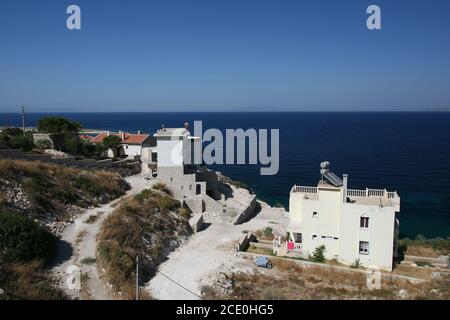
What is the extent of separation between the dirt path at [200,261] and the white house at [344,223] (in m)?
4.86

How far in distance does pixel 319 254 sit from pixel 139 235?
40.7 feet

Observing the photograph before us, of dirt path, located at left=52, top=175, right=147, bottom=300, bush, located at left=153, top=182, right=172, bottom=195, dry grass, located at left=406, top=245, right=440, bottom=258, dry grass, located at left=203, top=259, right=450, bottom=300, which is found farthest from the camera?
bush, located at left=153, top=182, right=172, bottom=195

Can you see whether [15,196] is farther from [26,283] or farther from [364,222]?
[364,222]

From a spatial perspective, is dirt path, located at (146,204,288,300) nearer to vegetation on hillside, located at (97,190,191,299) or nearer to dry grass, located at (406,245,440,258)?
vegetation on hillside, located at (97,190,191,299)

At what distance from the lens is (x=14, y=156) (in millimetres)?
33781

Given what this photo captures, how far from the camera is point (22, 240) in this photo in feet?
61.3

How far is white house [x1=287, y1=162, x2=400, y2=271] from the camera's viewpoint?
2356cm

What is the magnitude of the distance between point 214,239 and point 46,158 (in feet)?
63.1

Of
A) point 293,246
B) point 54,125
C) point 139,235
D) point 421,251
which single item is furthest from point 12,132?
point 421,251

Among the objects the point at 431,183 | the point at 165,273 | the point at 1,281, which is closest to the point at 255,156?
the point at 431,183

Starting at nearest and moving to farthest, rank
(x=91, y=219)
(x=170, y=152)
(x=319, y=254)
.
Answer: (x=319, y=254)
(x=91, y=219)
(x=170, y=152)

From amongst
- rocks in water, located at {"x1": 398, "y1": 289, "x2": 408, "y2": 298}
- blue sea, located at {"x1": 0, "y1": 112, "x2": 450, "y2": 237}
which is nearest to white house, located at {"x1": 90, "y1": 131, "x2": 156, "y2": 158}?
blue sea, located at {"x1": 0, "y1": 112, "x2": 450, "y2": 237}

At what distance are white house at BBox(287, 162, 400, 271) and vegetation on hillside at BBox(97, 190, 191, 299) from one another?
30.3 ft
